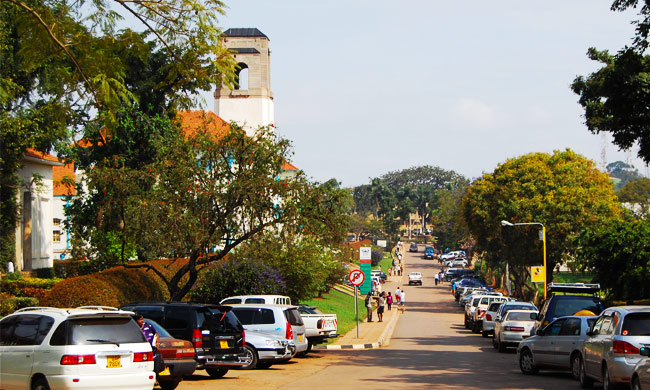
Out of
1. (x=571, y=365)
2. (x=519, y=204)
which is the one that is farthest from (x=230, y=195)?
(x=519, y=204)

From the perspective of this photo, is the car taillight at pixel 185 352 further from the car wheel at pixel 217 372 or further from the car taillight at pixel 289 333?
the car taillight at pixel 289 333

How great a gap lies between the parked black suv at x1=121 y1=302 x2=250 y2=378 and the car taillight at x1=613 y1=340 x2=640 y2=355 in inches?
318

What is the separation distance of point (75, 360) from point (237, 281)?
19.6 m

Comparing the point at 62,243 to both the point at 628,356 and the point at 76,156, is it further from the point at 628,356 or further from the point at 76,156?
the point at 628,356

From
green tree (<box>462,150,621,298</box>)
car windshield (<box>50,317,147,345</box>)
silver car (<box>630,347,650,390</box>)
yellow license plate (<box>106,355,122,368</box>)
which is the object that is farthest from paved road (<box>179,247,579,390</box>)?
green tree (<box>462,150,621,298</box>)

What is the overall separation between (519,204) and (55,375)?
4794 centimetres

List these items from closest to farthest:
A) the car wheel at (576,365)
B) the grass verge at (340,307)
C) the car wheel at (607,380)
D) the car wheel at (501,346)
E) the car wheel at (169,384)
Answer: the car wheel at (607,380) → the car wheel at (169,384) → the car wheel at (576,365) → the car wheel at (501,346) → the grass verge at (340,307)

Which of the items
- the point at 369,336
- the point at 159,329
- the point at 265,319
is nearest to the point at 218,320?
the point at 159,329

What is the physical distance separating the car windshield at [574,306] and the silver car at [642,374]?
9.84 m

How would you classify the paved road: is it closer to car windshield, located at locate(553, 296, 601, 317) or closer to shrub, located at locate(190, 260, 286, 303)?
car windshield, located at locate(553, 296, 601, 317)

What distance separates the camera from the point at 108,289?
25438 millimetres

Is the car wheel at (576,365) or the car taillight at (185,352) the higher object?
the car taillight at (185,352)

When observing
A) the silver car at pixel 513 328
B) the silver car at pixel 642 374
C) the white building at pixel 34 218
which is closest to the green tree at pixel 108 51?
the silver car at pixel 642 374

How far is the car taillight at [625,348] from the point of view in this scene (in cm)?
1434
